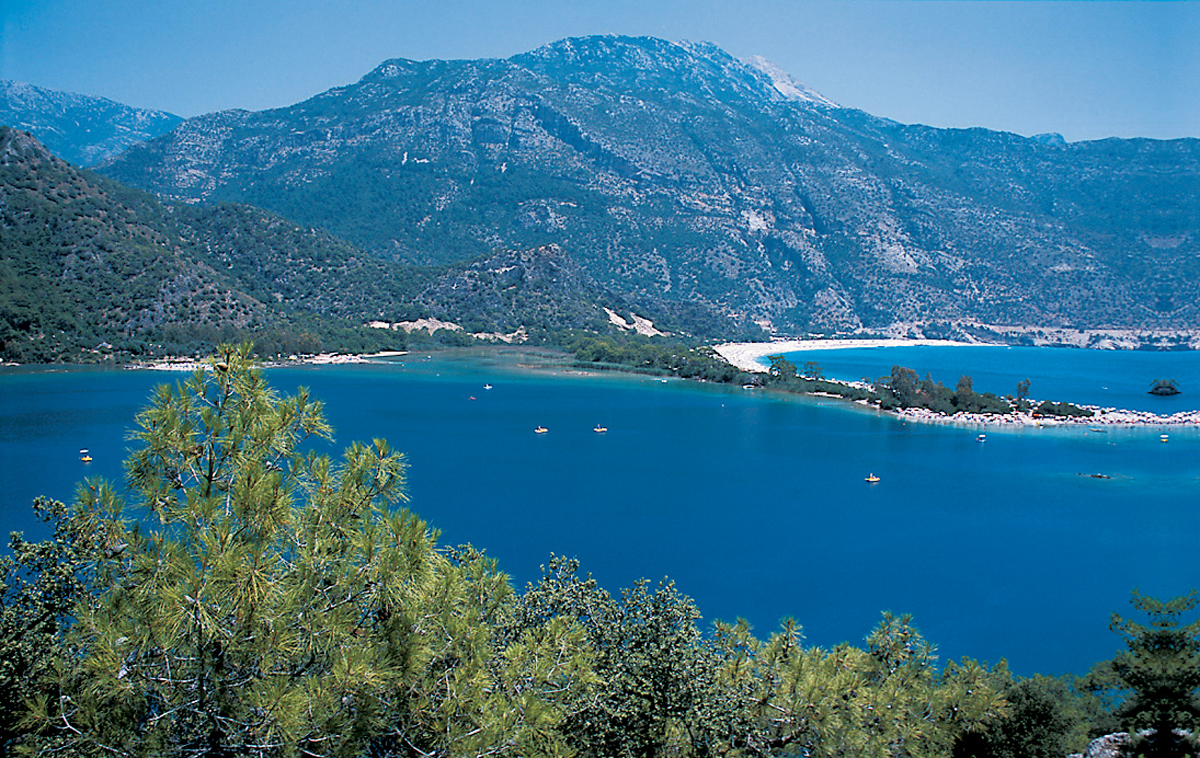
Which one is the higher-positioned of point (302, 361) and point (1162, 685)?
point (1162, 685)

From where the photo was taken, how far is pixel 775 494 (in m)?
41.5

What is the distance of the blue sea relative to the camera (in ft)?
88.7

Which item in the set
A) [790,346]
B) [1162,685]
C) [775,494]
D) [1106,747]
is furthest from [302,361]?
[1162,685]

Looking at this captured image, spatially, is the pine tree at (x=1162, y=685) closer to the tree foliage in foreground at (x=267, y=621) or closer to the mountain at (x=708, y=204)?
the tree foliage in foreground at (x=267, y=621)

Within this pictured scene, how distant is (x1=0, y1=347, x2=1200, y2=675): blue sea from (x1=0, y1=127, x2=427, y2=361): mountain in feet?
30.4

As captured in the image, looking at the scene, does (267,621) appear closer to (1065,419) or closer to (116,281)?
(1065,419)

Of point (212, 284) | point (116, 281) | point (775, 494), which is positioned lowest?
point (775, 494)

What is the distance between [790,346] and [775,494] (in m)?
98.1

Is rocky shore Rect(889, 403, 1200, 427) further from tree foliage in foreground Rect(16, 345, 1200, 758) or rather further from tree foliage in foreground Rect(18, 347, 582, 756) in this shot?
tree foliage in foreground Rect(18, 347, 582, 756)

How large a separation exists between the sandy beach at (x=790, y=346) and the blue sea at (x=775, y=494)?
27.9 metres

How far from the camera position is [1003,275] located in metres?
165

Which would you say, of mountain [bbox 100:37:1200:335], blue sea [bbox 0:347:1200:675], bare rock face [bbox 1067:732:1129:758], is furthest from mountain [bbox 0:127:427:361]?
bare rock face [bbox 1067:732:1129:758]

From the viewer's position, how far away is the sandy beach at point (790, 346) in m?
105

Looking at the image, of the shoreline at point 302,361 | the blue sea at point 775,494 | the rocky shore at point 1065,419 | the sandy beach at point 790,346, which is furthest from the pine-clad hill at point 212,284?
the rocky shore at point 1065,419
